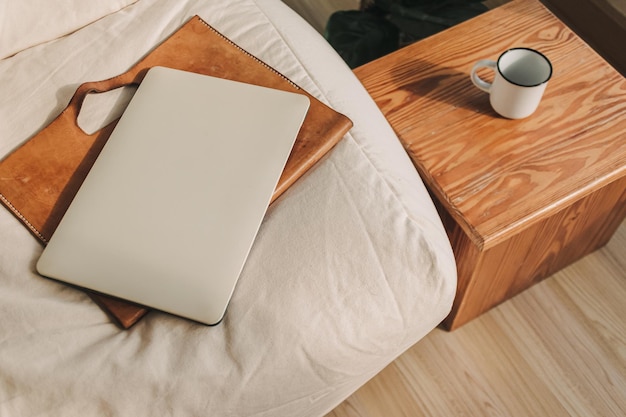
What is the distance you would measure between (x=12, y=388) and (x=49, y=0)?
545mm

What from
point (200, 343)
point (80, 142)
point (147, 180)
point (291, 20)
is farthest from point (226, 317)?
point (291, 20)

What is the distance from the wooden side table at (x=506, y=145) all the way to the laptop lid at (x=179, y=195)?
254 mm

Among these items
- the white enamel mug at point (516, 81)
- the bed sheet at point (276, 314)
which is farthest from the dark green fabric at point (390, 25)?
the bed sheet at point (276, 314)

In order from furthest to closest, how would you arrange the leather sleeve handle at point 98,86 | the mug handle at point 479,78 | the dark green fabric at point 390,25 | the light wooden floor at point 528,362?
the dark green fabric at point 390,25
the light wooden floor at point 528,362
the mug handle at point 479,78
the leather sleeve handle at point 98,86

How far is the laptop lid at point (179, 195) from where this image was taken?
2.19 ft

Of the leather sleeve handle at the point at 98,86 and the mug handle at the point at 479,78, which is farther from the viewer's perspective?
the mug handle at the point at 479,78

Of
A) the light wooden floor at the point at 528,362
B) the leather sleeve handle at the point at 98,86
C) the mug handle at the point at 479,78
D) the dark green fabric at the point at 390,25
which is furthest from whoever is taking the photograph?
the dark green fabric at the point at 390,25

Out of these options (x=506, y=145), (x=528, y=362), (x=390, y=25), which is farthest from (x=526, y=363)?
(x=390, y=25)

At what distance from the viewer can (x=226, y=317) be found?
2.19 feet

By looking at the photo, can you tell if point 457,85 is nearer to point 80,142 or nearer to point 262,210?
point 262,210

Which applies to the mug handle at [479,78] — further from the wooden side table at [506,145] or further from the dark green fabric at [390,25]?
the dark green fabric at [390,25]

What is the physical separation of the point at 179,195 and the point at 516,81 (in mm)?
561

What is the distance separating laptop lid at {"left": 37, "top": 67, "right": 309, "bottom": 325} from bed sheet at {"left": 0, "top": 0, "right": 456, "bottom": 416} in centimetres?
3

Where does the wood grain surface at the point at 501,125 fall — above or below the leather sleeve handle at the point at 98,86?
below
